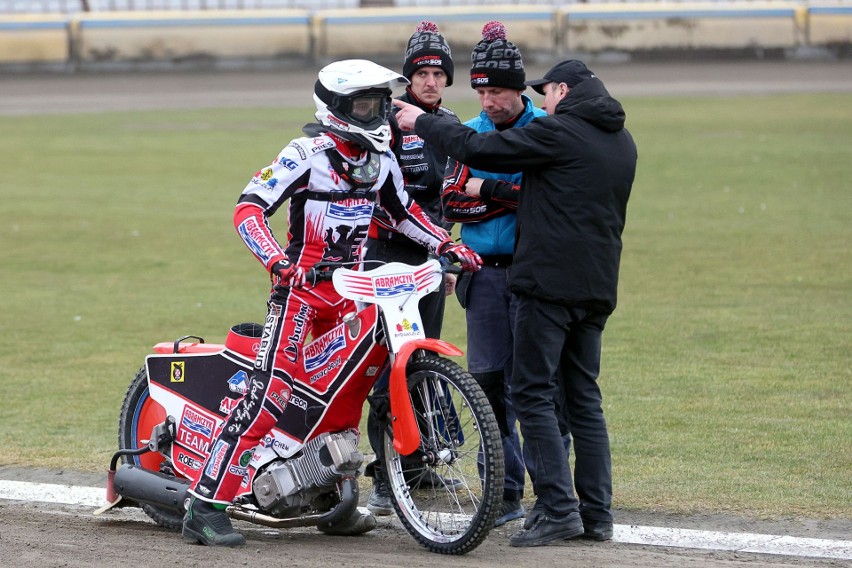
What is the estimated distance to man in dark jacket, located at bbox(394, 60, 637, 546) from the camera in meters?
5.82

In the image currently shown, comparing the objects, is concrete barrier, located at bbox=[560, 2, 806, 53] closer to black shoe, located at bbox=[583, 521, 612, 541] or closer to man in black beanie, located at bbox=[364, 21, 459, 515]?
man in black beanie, located at bbox=[364, 21, 459, 515]

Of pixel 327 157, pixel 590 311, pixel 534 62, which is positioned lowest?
pixel 534 62

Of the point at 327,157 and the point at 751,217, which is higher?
the point at 327,157

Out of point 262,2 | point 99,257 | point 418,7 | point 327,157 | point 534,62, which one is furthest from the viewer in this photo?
point 262,2

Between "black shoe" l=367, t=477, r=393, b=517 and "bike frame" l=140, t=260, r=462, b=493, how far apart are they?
2.05ft

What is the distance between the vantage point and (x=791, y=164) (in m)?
19.6

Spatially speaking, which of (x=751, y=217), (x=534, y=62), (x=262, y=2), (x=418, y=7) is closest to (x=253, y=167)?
(x=751, y=217)

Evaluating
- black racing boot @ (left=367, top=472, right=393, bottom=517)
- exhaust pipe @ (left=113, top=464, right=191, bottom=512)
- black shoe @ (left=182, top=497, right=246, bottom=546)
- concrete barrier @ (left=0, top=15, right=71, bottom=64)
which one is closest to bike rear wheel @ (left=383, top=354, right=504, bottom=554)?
black racing boot @ (left=367, top=472, right=393, bottom=517)

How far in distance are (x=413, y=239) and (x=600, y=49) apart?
1107 inches

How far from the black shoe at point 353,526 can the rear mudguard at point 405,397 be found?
1.79ft

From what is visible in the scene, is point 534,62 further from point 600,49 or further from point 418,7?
point 418,7

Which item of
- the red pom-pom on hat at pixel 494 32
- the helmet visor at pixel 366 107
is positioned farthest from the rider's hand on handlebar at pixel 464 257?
the red pom-pom on hat at pixel 494 32

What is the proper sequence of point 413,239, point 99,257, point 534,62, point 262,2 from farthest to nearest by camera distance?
point 262,2, point 534,62, point 99,257, point 413,239

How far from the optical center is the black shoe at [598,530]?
5.92 metres
